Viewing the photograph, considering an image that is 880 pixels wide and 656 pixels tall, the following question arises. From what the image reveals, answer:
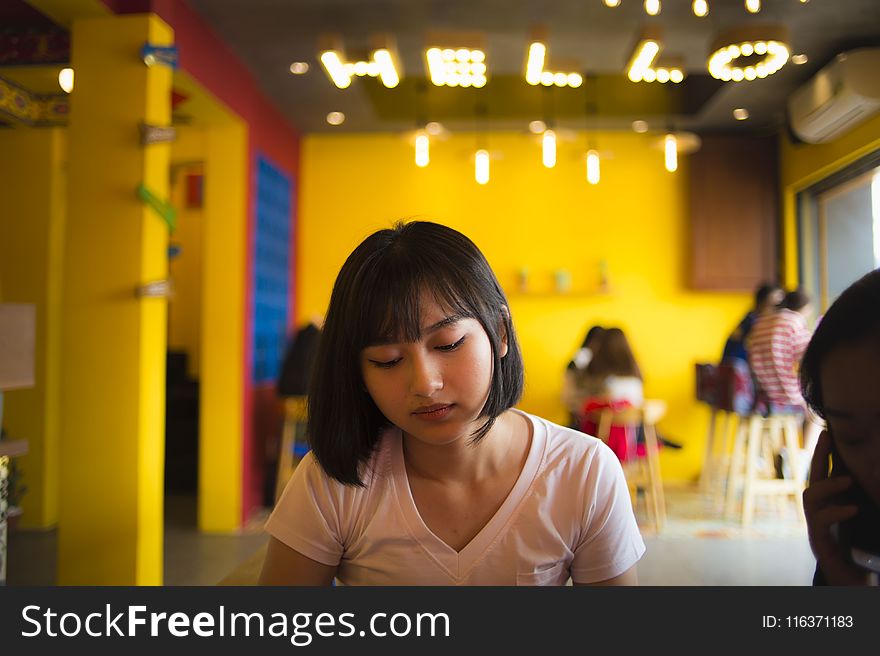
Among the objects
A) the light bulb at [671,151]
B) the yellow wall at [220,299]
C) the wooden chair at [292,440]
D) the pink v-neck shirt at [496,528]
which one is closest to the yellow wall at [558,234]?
the light bulb at [671,151]

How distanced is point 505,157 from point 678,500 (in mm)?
503

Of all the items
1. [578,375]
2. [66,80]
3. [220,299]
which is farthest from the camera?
[220,299]

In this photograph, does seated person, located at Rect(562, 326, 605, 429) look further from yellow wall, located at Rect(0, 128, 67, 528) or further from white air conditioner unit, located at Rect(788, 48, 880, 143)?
yellow wall, located at Rect(0, 128, 67, 528)

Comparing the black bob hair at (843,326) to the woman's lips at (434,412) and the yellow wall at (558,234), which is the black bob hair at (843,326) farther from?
the woman's lips at (434,412)

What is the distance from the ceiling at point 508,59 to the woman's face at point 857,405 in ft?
1.02

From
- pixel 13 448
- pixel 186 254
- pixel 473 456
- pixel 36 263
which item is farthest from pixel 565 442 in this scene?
pixel 36 263

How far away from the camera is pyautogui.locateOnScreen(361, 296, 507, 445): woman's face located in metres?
0.63

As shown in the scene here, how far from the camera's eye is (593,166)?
0.87 m

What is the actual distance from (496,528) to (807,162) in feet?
1.80

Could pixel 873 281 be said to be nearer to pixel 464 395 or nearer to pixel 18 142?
pixel 464 395

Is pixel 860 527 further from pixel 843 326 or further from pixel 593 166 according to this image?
pixel 593 166

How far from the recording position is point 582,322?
0.85 meters

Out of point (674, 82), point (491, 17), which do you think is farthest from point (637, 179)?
point (491, 17)

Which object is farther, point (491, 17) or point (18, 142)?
point (18, 142)
